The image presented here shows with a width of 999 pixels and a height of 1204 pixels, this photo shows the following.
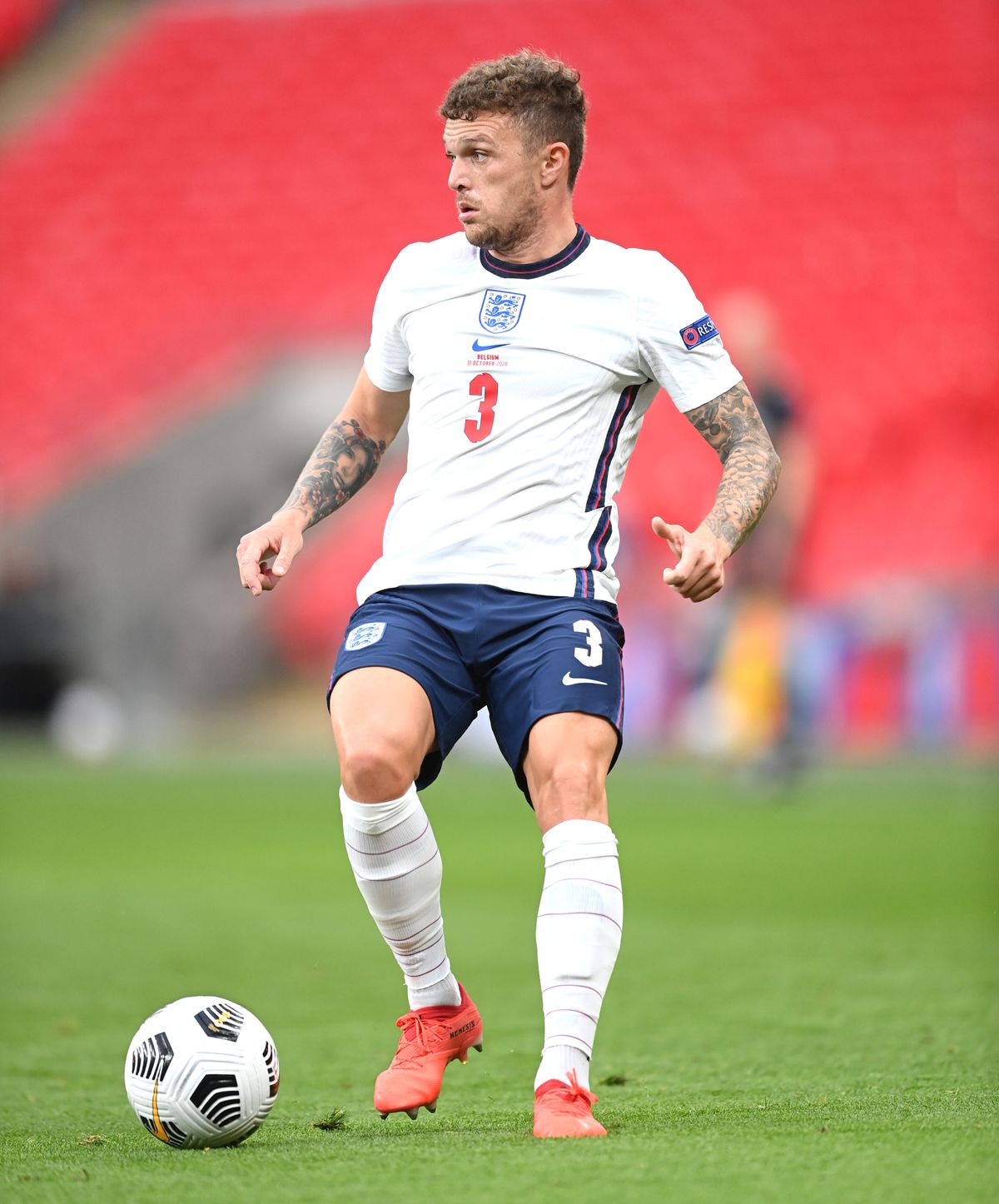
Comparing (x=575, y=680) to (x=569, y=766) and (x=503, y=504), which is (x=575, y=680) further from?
(x=503, y=504)

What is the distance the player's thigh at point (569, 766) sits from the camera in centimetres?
327

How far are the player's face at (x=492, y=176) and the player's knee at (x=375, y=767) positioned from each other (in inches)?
40.5

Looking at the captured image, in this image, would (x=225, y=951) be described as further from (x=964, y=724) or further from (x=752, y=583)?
(x=964, y=724)

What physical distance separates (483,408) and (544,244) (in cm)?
36

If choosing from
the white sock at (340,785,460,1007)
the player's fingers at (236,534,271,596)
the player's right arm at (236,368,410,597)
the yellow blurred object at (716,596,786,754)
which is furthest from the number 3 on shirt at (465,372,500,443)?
the yellow blurred object at (716,596,786,754)

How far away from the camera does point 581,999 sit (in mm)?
3182

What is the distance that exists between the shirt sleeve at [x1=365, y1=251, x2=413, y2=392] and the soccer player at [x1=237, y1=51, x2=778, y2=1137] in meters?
0.05

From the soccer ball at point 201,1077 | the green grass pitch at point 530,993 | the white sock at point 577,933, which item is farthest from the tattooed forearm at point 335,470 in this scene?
the green grass pitch at point 530,993

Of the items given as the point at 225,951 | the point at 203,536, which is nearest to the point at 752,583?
the point at 225,951

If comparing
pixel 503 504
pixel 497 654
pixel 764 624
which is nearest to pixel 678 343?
pixel 503 504

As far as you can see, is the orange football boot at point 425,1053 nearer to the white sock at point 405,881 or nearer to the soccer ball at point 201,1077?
the white sock at point 405,881

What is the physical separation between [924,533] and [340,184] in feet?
26.6

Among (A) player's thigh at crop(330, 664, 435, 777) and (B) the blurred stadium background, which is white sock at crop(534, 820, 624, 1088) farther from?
(B) the blurred stadium background

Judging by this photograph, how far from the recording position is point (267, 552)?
3570 millimetres
